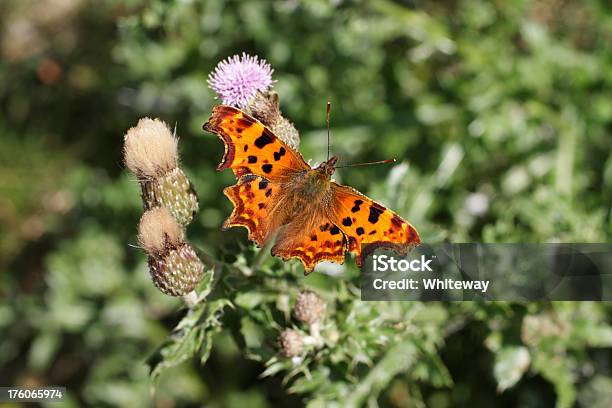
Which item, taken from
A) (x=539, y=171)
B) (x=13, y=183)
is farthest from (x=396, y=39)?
(x=13, y=183)

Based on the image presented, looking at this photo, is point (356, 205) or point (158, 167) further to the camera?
point (158, 167)

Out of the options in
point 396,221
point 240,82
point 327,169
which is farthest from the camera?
point 240,82

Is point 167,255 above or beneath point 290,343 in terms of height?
above

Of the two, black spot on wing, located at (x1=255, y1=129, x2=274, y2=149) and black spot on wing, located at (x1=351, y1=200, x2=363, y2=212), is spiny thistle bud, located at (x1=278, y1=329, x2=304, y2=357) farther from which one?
black spot on wing, located at (x1=255, y1=129, x2=274, y2=149)

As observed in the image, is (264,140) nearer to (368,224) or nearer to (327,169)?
(327,169)

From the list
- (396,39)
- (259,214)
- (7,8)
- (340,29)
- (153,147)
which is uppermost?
(7,8)

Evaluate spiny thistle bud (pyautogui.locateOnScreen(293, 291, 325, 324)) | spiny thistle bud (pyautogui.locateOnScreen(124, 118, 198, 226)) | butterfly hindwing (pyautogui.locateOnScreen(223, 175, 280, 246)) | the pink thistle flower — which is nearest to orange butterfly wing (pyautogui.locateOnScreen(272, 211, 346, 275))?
butterfly hindwing (pyautogui.locateOnScreen(223, 175, 280, 246))

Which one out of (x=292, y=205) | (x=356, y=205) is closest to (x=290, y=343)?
(x=292, y=205)

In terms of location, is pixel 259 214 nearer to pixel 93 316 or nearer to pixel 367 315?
pixel 367 315
